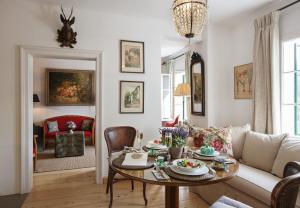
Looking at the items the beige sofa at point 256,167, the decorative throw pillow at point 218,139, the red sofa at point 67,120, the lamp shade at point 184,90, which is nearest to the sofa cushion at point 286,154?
the beige sofa at point 256,167

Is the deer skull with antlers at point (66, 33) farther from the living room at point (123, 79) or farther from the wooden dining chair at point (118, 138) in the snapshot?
the wooden dining chair at point (118, 138)

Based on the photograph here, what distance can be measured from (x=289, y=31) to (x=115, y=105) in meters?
2.79

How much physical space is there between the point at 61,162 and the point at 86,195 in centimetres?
183

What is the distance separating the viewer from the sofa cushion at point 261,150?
2.53m

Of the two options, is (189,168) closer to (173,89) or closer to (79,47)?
(79,47)

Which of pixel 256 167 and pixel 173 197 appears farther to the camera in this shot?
pixel 256 167

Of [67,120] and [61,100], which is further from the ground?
[61,100]

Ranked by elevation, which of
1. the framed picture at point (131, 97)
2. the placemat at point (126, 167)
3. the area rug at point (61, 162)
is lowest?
the area rug at point (61, 162)

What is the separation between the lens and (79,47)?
127 inches

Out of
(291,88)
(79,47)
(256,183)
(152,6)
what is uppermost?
(152,6)

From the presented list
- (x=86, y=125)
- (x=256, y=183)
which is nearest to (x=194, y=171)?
(x=256, y=183)

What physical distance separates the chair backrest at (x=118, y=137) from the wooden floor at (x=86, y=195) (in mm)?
642

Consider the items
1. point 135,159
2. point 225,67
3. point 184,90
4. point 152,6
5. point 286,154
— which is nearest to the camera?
point 135,159

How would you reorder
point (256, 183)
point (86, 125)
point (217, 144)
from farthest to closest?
point (86, 125) < point (217, 144) < point (256, 183)
